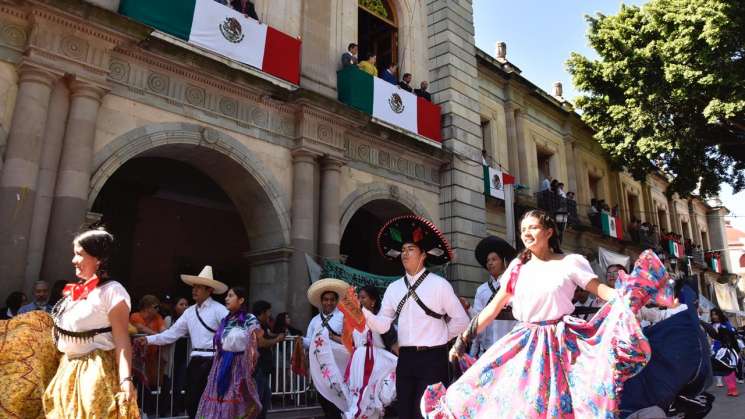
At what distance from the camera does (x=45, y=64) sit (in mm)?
7887

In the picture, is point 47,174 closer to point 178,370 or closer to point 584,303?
point 178,370

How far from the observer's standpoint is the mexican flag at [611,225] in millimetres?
20895

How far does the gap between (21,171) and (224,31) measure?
4.26m

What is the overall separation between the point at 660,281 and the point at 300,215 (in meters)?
8.26

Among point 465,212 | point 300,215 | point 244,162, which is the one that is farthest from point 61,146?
point 465,212

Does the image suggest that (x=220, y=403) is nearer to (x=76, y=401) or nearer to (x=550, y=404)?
(x=76, y=401)

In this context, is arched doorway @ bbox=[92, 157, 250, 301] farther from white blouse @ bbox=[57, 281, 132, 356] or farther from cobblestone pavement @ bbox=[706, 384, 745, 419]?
cobblestone pavement @ bbox=[706, 384, 745, 419]

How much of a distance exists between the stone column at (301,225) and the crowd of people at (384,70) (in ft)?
8.53

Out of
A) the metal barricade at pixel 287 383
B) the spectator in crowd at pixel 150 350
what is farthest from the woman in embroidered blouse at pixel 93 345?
the metal barricade at pixel 287 383

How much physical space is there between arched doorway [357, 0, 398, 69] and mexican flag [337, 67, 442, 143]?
1.93 metres

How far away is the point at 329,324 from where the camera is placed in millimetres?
7023

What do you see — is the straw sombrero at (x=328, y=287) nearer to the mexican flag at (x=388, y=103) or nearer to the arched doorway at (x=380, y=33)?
the mexican flag at (x=388, y=103)

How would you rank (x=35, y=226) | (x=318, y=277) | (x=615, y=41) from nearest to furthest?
(x=35, y=226)
(x=318, y=277)
(x=615, y=41)

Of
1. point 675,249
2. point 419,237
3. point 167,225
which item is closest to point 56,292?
point 419,237
